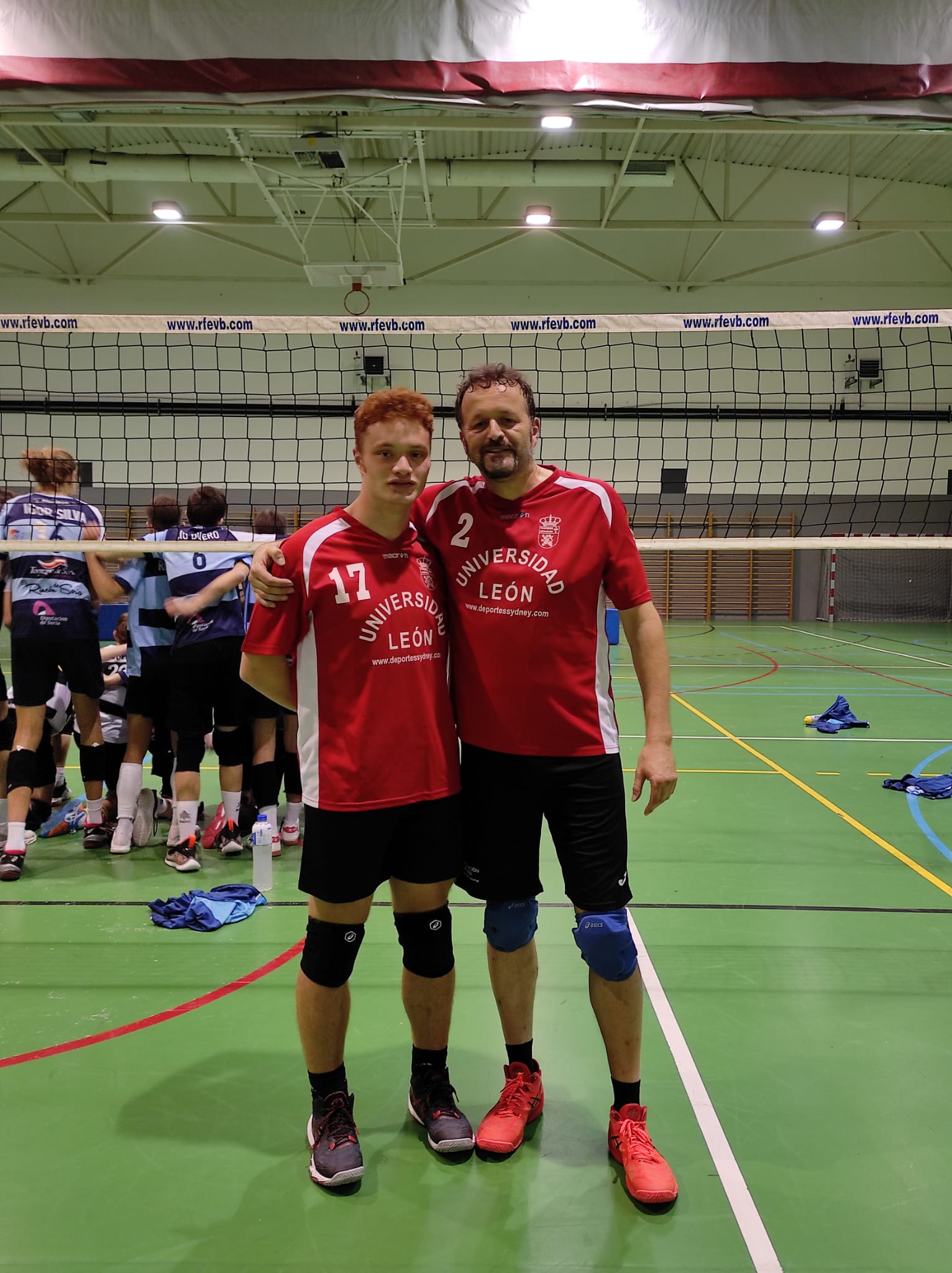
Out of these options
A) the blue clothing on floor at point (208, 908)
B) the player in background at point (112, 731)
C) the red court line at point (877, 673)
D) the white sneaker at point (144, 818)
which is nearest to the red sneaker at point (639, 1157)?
the blue clothing on floor at point (208, 908)

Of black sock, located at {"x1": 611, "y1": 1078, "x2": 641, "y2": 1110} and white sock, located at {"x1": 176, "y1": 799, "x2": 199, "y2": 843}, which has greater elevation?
white sock, located at {"x1": 176, "y1": 799, "x2": 199, "y2": 843}

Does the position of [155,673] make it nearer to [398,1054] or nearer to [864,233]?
[398,1054]

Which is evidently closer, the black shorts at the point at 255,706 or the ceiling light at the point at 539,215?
the black shorts at the point at 255,706

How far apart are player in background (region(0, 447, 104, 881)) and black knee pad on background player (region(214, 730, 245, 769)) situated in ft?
2.28

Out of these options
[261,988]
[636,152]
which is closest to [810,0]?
[261,988]

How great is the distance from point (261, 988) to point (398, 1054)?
64cm

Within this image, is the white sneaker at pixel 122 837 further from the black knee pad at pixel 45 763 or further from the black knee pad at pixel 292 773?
the black knee pad at pixel 292 773

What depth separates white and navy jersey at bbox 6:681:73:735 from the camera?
4.63 meters

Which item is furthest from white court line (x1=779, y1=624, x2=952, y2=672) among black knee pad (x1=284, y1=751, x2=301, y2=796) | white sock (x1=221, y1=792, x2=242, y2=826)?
white sock (x1=221, y1=792, x2=242, y2=826)

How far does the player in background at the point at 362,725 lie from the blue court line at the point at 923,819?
330 cm

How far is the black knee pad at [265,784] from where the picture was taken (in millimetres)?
4203

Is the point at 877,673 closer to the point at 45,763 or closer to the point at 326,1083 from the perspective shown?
the point at 45,763

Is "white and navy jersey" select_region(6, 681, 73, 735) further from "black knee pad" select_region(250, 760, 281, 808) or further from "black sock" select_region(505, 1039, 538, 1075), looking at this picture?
"black sock" select_region(505, 1039, 538, 1075)

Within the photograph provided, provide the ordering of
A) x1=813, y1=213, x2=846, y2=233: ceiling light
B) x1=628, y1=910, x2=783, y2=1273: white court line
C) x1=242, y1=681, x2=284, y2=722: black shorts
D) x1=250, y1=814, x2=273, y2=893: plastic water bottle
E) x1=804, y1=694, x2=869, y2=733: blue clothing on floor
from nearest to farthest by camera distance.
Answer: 1. x1=628, y1=910, x2=783, y2=1273: white court line
2. x1=250, y1=814, x2=273, y2=893: plastic water bottle
3. x1=242, y1=681, x2=284, y2=722: black shorts
4. x1=804, y1=694, x2=869, y2=733: blue clothing on floor
5. x1=813, y1=213, x2=846, y2=233: ceiling light
